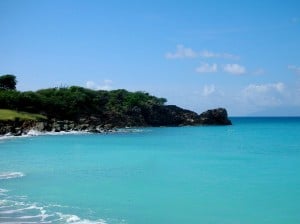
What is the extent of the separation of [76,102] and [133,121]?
2093 centimetres

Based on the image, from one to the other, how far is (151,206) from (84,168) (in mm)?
14655

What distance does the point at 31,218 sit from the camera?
18.2 meters

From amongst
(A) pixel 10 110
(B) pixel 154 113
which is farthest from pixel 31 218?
(B) pixel 154 113

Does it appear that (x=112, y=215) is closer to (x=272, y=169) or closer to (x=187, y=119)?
(x=272, y=169)

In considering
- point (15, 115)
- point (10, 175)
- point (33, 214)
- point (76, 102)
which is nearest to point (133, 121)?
point (76, 102)

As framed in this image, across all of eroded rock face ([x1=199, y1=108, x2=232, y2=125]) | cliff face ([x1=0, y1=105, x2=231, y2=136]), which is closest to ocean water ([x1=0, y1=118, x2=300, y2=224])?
cliff face ([x1=0, y1=105, x2=231, y2=136])

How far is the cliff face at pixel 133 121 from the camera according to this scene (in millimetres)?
83588

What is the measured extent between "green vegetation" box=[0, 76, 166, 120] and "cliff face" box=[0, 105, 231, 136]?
1319mm

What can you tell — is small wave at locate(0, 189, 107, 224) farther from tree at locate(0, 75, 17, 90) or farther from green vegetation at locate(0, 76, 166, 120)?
tree at locate(0, 75, 17, 90)

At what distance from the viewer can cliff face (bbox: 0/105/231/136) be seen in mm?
83588

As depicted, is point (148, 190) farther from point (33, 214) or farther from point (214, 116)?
point (214, 116)

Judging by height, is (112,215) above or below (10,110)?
below

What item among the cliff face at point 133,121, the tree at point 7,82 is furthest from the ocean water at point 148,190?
the tree at point 7,82

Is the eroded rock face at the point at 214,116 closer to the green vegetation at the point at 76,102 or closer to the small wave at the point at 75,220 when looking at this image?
the green vegetation at the point at 76,102
